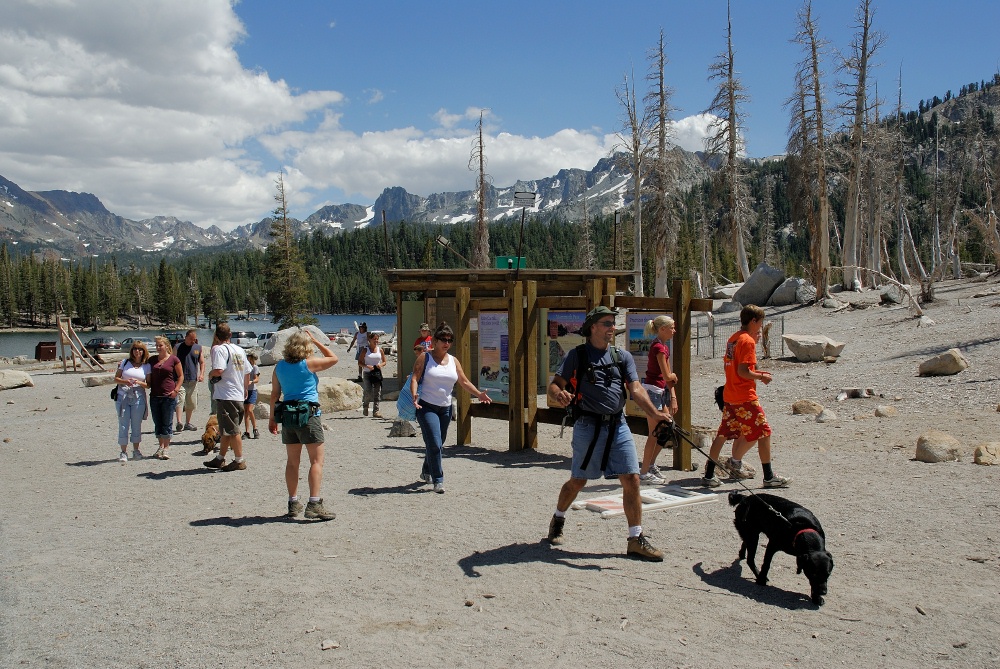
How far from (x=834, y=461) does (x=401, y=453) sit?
569cm

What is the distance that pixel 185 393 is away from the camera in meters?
13.8

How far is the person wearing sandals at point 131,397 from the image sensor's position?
1034cm

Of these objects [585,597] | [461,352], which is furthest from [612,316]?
[461,352]

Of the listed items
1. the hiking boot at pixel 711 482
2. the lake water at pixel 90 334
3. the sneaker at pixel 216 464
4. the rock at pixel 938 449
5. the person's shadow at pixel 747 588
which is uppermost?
the rock at pixel 938 449

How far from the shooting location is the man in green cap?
5406 mm

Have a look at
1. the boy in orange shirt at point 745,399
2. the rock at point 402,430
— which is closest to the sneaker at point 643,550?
the boy in orange shirt at point 745,399

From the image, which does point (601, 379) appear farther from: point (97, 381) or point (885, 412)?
point (97, 381)

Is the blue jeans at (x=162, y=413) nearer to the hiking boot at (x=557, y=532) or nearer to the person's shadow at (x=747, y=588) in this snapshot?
the hiking boot at (x=557, y=532)

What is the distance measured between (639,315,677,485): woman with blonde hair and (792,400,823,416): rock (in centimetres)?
591

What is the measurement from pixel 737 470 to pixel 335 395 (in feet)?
32.7

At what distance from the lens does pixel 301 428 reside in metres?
6.60

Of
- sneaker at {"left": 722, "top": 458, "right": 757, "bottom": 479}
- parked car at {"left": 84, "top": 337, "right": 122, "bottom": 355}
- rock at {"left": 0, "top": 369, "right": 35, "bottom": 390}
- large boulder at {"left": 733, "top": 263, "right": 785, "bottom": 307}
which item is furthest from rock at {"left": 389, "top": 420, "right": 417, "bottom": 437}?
parked car at {"left": 84, "top": 337, "right": 122, "bottom": 355}

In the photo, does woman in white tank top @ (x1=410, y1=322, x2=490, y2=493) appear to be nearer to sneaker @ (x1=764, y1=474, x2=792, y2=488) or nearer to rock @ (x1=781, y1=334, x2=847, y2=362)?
sneaker @ (x1=764, y1=474, x2=792, y2=488)

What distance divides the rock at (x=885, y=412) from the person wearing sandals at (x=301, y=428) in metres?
9.05
